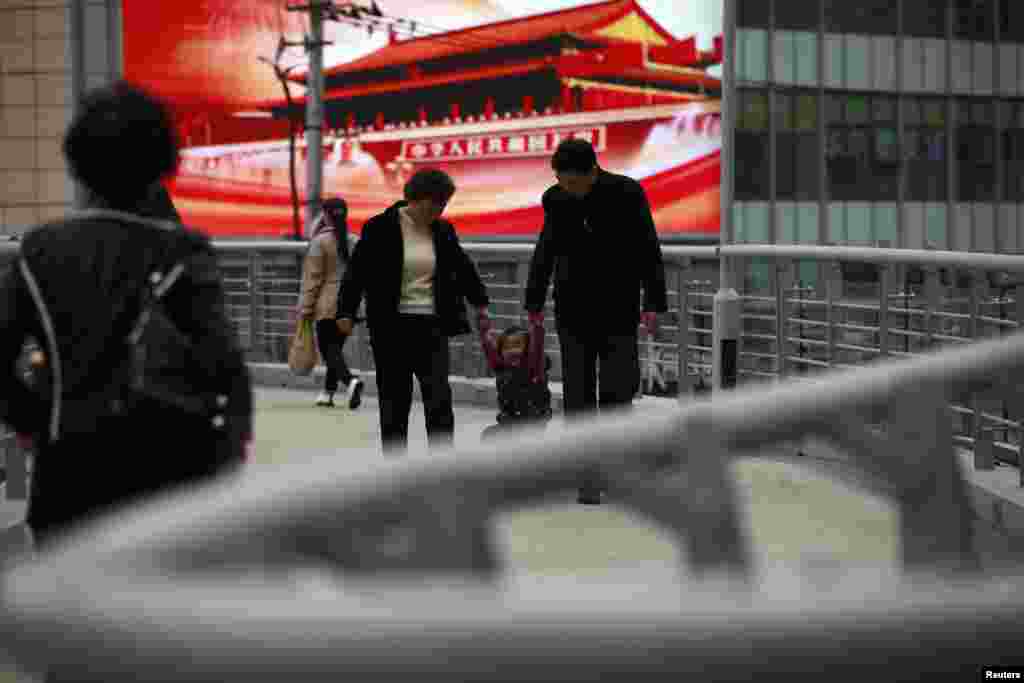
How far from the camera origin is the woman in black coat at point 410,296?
8.87 m

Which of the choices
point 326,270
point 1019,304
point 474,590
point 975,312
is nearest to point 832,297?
point 975,312

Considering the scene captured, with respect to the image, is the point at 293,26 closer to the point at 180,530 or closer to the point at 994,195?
the point at 994,195

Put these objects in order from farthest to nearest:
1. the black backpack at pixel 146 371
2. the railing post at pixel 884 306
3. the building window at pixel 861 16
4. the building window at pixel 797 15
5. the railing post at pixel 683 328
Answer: the building window at pixel 861 16 < the building window at pixel 797 15 < the railing post at pixel 683 328 < the railing post at pixel 884 306 < the black backpack at pixel 146 371

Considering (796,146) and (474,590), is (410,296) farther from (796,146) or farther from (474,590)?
(796,146)

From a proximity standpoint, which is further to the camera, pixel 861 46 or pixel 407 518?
pixel 861 46

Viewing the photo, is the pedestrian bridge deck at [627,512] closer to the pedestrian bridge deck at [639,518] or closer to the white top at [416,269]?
the pedestrian bridge deck at [639,518]

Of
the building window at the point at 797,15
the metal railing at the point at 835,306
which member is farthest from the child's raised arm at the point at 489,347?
the building window at the point at 797,15

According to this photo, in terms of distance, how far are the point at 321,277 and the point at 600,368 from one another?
5564mm

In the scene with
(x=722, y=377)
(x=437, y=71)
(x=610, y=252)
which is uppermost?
(x=437, y=71)

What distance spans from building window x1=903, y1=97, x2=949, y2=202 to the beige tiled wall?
944 inches

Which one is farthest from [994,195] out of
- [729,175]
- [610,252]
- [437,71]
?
[610,252]

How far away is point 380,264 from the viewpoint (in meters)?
8.89

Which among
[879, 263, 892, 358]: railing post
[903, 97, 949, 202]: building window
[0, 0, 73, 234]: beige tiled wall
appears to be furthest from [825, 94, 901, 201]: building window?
[879, 263, 892, 358]: railing post

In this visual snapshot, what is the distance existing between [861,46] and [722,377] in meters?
44.1
